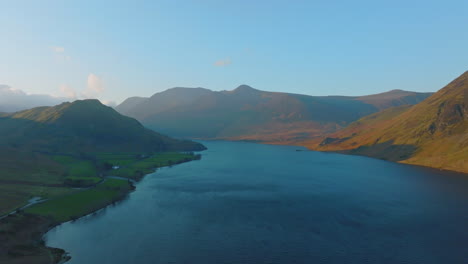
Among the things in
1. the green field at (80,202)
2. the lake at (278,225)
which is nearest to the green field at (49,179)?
the green field at (80,202)

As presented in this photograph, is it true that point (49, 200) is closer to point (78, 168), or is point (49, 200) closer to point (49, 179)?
point (49, 179)

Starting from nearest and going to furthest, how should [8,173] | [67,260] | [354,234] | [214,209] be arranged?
[67,260] → [354,234] → [214,209] → [8,173]

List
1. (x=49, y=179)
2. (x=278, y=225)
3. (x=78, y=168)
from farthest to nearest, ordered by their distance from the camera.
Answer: (x=78, y=168)
(x=49, y=179)
(x=278, y=225)

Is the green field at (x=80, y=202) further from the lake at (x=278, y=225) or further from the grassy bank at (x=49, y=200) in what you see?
the lake at (x=278, y=225)

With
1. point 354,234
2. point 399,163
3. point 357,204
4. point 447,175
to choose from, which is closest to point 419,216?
point 357,204

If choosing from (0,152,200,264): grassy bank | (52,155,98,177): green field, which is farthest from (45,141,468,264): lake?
(52,155,98,177): green field

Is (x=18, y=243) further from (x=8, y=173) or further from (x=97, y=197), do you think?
(x=8, y=173)

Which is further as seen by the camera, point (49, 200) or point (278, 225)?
point (49, 200)

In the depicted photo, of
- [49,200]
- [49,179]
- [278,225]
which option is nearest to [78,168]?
[49,179]
